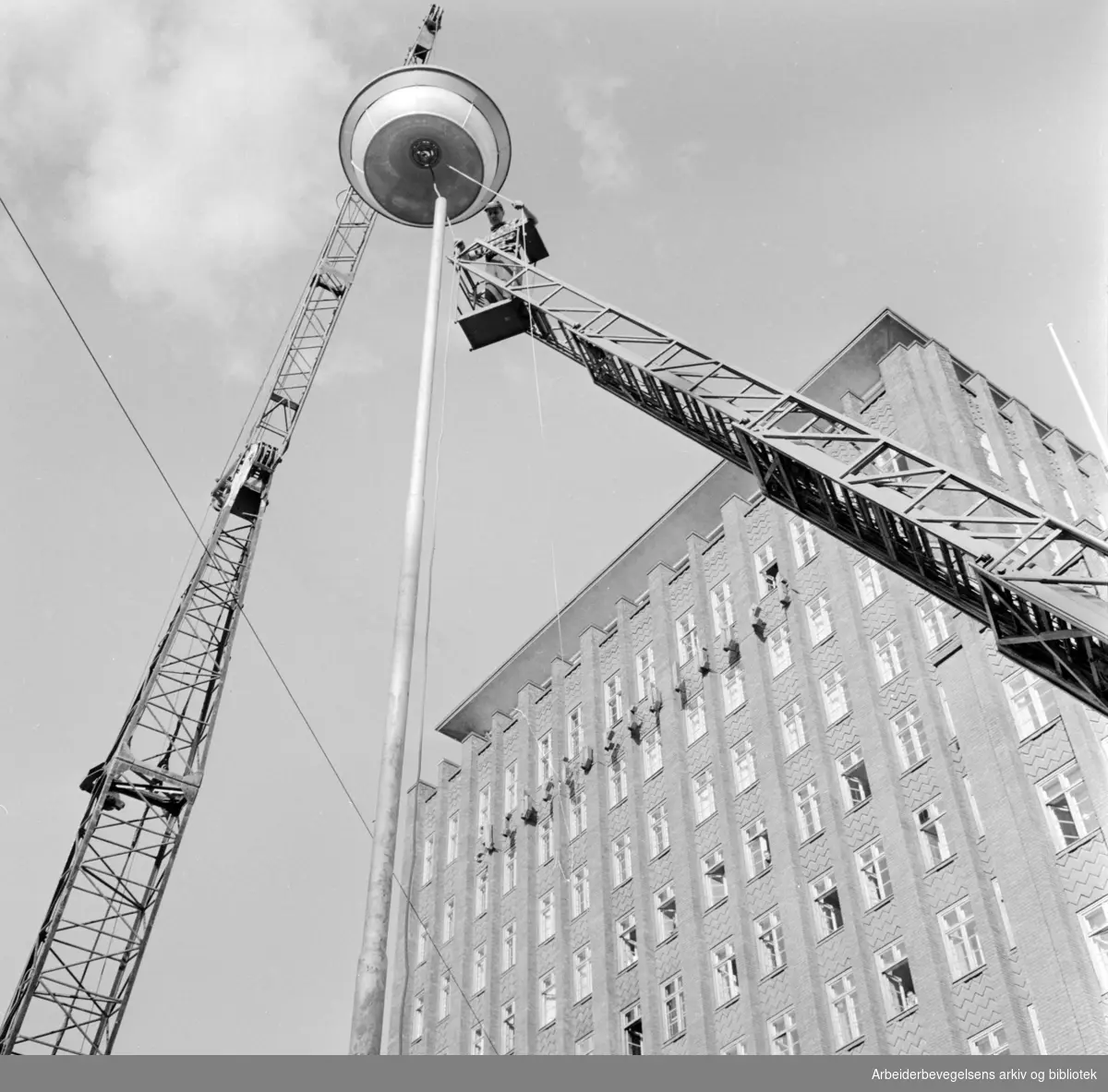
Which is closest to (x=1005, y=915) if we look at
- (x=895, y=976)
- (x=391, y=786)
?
(x=895, y=976)

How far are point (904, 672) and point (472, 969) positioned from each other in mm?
23692

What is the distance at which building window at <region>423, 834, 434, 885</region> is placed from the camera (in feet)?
204

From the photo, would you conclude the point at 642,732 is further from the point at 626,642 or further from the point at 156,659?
the point at 156,659

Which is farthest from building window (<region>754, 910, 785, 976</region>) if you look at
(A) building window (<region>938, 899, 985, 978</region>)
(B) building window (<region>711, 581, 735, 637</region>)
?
(B) building window (<region>711, 581, 735, 637</region>)

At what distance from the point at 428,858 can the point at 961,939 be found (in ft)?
104

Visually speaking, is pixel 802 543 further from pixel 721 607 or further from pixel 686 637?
pixel 686 637

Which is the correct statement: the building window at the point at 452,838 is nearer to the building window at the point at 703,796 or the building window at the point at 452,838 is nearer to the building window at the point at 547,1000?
the building window at the point at 547,1000

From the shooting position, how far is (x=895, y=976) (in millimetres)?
37438

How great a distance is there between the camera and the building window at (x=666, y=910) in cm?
4669

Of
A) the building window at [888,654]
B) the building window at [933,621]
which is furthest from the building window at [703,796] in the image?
the building window at [933,621]

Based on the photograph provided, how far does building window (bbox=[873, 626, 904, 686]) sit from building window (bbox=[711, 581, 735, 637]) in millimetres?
8277

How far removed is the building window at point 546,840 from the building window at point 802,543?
15.1 metres

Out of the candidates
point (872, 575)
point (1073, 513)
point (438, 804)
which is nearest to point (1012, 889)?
point (872, 575)
